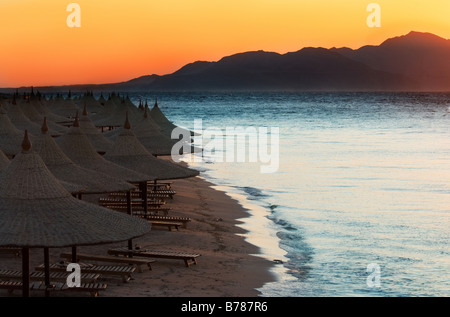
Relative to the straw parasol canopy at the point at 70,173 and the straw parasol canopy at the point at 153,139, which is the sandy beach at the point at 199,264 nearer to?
the straw parasol canopy at the point at 70,173

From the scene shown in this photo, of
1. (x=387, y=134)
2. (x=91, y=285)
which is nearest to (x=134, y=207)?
(x=91, y=285)

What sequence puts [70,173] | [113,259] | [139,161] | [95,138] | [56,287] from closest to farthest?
1. [56,287]
2. [113,259]
3. [70,173]
4. [139,161]
5. [95,138]

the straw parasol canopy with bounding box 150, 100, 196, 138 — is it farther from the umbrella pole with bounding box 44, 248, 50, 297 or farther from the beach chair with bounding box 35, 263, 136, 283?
the umbrella pole with bounding box 44, 248, 50, 297

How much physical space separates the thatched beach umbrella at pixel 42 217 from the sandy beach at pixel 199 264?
66.1 inches

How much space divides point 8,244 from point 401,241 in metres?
10.3

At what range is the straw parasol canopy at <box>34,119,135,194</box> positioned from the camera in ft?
41.7

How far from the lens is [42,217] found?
9094 millimetres

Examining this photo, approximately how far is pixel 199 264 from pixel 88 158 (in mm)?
3404

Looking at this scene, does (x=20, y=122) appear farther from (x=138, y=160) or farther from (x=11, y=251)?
(x=11, y=251)

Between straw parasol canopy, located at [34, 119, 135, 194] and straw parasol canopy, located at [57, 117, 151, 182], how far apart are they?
112 cm

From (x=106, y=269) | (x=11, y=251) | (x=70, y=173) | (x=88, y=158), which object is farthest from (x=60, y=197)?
(x=88, y=158)

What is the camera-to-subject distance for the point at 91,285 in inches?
418

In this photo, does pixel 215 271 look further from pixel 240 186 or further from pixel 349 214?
pixel 240 186

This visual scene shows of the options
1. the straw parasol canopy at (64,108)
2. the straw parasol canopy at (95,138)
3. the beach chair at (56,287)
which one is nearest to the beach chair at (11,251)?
the beach chair at (56,287)
